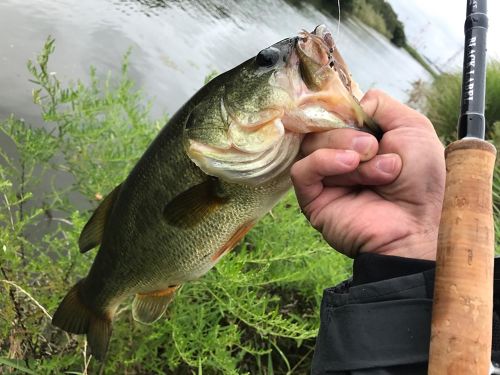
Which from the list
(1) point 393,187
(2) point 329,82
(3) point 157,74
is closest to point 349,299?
(1) point 393,187

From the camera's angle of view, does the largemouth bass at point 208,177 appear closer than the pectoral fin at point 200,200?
Yes

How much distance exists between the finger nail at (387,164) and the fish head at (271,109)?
131 mm

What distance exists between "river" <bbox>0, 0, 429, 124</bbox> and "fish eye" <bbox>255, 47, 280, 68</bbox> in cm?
484

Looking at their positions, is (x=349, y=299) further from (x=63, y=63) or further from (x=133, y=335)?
(x=63, y=63)

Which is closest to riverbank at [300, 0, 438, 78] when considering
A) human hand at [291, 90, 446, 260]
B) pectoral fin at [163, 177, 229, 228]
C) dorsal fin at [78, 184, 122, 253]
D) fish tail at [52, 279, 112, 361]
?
dorsal fin at [78, 184, 122, 253]

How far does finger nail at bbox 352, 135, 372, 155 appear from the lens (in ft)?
4.98

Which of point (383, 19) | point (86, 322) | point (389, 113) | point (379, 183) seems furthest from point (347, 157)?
point (383, 19)

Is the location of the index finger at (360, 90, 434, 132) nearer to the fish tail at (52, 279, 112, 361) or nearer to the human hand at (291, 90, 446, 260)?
the human hand at (291, 90, 446, 260)

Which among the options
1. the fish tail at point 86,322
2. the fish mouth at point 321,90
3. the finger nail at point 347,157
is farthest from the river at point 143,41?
the finger nail at point 347,157

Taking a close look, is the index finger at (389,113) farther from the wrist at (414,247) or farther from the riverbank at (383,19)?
the riverbank at (383,19)

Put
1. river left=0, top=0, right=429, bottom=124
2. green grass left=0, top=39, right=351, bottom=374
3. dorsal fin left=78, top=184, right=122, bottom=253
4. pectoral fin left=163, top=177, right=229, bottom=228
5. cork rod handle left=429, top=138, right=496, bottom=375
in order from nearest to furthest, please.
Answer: cork rod handle left=429, top=138, right=496, bottom=375 < pectoral fin left=163, top=177, right=229, bottom=228 < dorsal fin left=78, top=184, right=122, bottom=253 < green grass left=0, top=39, right=351, bottom=374 < river left=0, top=0, right=429, bottom=124

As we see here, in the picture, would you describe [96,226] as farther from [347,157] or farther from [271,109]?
[347,157]

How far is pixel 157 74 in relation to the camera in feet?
28.2

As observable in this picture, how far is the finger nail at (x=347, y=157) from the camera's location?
4.91ft
